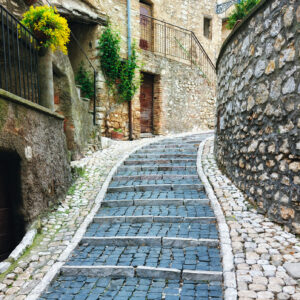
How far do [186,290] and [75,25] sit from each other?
9.36 m

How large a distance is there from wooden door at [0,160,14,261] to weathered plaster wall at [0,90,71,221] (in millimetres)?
203

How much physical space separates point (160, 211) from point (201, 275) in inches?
60.5

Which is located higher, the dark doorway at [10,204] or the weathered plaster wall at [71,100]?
the weathered plaster wall at [71,100]

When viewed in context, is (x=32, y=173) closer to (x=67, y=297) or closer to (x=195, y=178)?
(x=67, y=297)

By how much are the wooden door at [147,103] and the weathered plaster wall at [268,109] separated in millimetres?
6556

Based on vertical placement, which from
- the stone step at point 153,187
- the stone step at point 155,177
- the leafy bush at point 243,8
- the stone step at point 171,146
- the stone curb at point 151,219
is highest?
the leafy bush at point 243,8

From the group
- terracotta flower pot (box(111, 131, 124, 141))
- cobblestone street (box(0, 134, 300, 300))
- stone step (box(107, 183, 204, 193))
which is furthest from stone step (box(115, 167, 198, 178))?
terracotta flower pot (box(111, 131, 124, 141))

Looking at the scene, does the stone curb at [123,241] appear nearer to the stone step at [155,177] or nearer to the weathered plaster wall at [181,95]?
the stone step at [155,177]

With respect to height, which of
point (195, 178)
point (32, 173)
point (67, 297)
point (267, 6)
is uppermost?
point (267, 6)

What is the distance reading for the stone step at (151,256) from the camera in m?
3.04

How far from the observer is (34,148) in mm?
4074

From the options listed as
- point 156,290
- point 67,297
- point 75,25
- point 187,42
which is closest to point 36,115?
point 67,297

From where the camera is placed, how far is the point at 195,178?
17.8 feet

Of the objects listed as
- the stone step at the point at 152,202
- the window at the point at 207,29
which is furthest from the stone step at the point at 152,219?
the window at the point at 207,29
